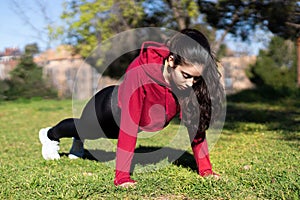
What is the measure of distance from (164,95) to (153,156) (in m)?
1.25

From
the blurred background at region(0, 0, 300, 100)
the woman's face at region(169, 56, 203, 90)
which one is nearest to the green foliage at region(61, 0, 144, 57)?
the blurred background at region(0, 0, 300, 100)

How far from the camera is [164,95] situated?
9.61 feet

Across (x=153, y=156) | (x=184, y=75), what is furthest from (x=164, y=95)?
(x=153, y=156)

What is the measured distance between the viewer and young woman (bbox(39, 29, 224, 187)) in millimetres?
2695

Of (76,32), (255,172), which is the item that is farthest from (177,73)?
(76,32)

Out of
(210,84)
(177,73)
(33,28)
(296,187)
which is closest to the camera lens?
(296,187)

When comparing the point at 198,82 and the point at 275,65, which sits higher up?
the point at 198,82

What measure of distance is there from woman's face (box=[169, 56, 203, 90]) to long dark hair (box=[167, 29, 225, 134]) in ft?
0.11

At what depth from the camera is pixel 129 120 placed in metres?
2.80

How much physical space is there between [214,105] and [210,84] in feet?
0.87

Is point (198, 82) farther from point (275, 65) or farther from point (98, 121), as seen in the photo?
point (275, 65)

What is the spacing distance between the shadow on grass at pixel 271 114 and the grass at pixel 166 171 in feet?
1.18

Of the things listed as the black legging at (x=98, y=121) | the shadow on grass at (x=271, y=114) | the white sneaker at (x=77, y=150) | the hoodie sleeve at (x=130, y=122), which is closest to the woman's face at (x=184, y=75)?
the hoodie sleeve at (x=130, y=122)

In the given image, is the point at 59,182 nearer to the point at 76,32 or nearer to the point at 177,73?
the point at 177,73
